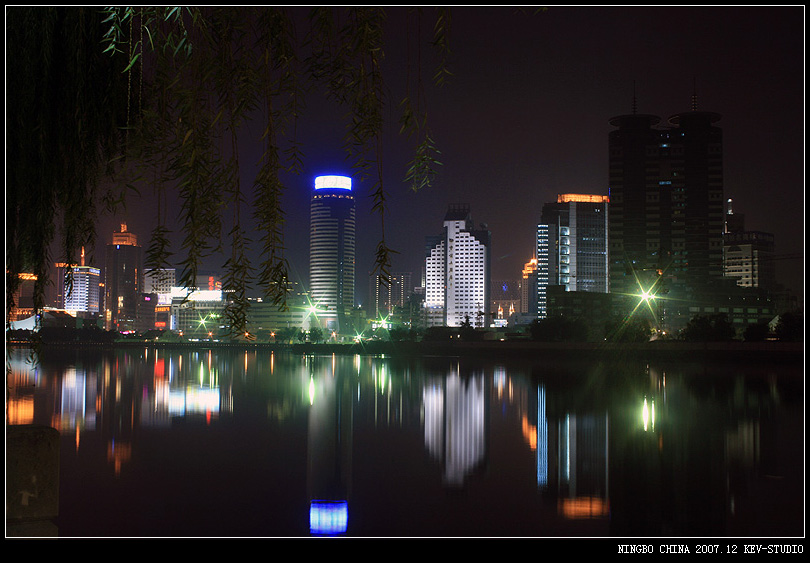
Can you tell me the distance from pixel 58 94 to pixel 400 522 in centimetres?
909

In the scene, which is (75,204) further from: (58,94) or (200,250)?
(200,250)

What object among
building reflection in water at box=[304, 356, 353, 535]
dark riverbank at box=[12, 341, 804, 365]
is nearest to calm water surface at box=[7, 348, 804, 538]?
building reflection in water at box=[304, 356, 353, 535]

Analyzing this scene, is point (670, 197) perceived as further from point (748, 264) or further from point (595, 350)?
point (595, 350)

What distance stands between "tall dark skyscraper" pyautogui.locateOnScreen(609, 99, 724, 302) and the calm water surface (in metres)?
149

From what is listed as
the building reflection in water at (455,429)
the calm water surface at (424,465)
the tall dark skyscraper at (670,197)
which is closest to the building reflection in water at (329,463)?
the calm water surface at (424,465)

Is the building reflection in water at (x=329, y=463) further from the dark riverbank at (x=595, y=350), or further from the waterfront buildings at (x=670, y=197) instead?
the waterfront buildings at (x=670, y=197)

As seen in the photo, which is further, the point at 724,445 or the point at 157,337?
the point at 157,337

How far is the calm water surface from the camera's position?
37.1ft

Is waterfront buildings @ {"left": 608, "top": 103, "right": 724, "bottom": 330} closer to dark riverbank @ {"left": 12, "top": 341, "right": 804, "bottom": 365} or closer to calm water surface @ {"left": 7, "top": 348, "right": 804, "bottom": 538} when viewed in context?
dark riverbank @ {"left": 12, "top": 341, "right": 804, "bottom": 365}

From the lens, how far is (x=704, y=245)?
557 feet

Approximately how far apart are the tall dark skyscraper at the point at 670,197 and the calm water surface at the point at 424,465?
149140 millimetres

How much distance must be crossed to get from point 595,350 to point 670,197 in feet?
351

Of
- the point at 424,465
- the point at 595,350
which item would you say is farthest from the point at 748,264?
the point at 424,465
